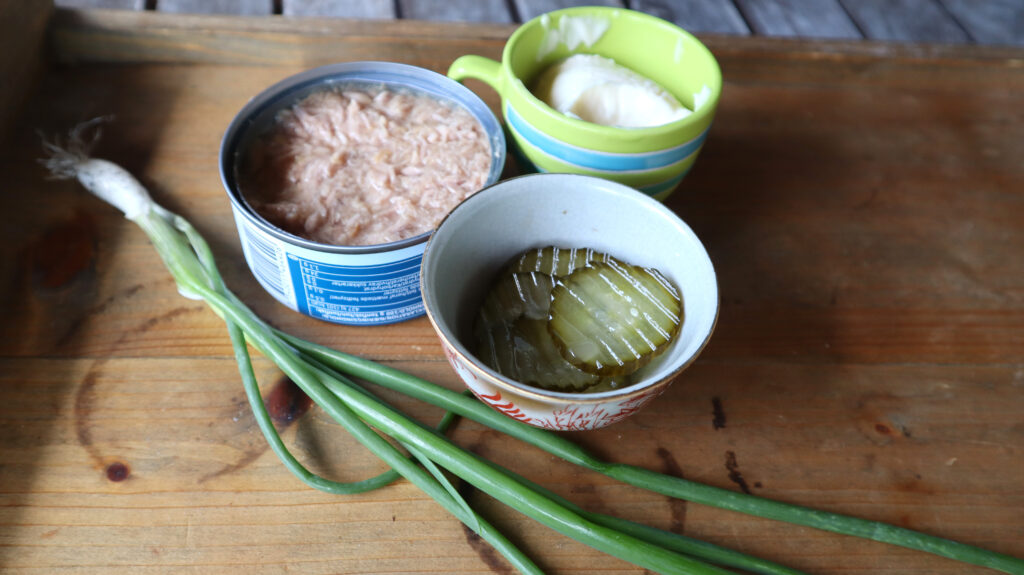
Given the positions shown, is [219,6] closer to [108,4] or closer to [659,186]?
[108,4]

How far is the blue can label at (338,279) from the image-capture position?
2.22 feet

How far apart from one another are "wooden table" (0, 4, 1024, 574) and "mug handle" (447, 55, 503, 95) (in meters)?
0.18

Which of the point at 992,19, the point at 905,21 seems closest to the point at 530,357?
the point at 905,21

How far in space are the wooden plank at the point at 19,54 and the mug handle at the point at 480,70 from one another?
1.62 feet

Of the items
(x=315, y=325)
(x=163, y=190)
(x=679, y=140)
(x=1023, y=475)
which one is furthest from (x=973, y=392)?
(x=163, y=190)

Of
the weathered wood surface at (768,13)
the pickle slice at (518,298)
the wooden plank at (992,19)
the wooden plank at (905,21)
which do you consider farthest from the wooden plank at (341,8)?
the wooden plank at (992,19)

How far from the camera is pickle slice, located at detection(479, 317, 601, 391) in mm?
631

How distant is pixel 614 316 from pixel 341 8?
31.1 inches

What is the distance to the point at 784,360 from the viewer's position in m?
0.75

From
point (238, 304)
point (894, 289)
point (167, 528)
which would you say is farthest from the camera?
point (894, 289)

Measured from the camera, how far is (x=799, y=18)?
132 cm

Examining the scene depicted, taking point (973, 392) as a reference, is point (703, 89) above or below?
above

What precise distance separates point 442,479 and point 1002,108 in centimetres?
92

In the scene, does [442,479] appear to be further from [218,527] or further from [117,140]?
[117,140]
